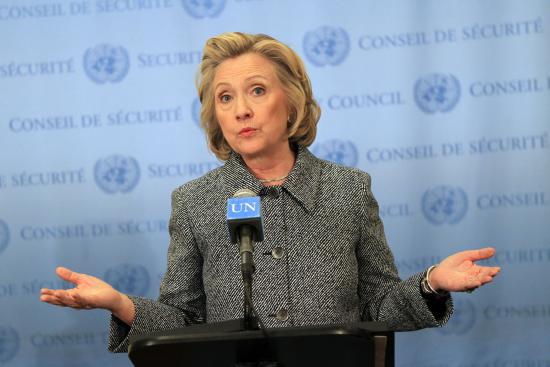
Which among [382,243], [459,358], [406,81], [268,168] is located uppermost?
[406,81]

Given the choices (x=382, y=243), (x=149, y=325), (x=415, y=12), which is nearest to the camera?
(x=149, y=325)

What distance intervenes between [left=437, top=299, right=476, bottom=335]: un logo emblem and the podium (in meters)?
2.61

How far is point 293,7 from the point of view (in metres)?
3.77

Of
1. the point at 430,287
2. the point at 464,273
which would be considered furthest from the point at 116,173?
the point at 464,273

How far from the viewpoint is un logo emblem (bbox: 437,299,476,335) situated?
3.79 m

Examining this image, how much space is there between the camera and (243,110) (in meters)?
2.05

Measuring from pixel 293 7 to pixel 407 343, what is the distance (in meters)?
1.70

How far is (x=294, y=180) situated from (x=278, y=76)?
29 cm

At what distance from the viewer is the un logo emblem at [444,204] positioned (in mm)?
3781

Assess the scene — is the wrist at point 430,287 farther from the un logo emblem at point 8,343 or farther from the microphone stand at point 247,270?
the un logo emblem at point 8,343

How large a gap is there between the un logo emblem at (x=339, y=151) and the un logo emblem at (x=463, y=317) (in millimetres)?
846

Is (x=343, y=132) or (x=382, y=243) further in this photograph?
(x=343, y=132)

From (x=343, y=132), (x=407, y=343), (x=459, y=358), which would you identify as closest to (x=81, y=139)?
(x=343, y=132)

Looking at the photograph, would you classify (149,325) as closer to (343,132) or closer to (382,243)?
(382,243)
